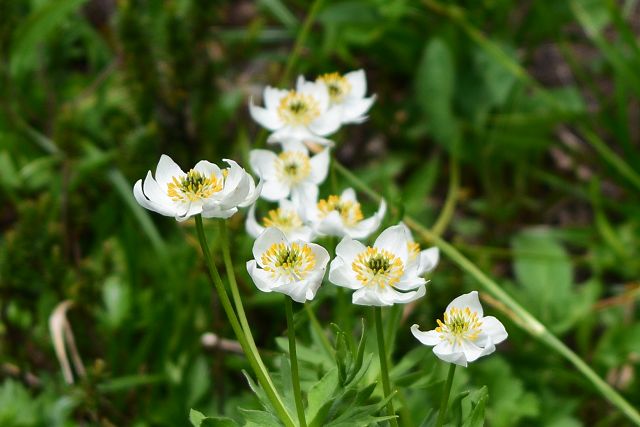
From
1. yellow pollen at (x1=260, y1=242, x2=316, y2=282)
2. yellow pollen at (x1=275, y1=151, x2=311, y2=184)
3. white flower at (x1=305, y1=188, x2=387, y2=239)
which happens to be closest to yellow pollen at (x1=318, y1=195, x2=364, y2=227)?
white flower at (x1=305, y1=188, x2=387, y2=239)

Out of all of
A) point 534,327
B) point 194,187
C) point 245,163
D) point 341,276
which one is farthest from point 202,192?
point 245,163

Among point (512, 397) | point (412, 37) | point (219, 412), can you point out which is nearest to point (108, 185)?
point (219, 412)

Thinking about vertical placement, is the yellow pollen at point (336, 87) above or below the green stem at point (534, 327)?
above

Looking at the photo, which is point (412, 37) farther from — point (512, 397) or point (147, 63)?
point (512, 397)

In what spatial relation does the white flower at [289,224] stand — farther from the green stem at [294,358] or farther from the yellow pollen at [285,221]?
the green stem at [294,358]

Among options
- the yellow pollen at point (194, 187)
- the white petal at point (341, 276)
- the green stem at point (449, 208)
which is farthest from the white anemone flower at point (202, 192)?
the green stem at point (449, 208)

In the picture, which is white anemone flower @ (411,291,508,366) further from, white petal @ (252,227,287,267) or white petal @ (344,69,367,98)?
white petal @ (344,69,367,98)
